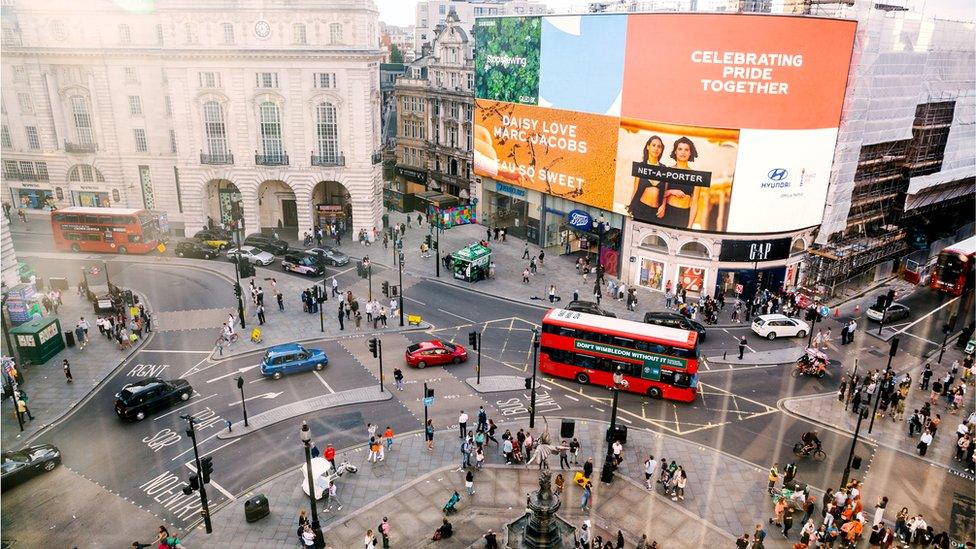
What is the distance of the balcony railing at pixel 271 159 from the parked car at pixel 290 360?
26561 millimetres

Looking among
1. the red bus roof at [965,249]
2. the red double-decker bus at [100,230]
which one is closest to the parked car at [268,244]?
the red double-decker bus at [100,230]

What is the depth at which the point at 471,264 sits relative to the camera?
51062mm

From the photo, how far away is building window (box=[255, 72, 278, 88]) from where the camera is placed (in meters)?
56.5

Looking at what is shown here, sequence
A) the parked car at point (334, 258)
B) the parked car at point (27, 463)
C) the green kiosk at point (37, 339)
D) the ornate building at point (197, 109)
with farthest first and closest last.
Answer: the ornate building at point (197, 109) → the parked car at point (334, 258) → the green kiosk at point (37, 339) → the parked car at point (27, 463)

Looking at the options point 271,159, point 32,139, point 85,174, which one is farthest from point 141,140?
point 271,159

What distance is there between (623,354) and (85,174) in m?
57.5

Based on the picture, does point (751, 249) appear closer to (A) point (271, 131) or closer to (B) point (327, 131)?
(B) point (327, 131)

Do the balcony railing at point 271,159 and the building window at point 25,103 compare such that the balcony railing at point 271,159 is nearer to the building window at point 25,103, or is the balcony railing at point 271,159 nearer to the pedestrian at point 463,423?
the building window at point 25,103

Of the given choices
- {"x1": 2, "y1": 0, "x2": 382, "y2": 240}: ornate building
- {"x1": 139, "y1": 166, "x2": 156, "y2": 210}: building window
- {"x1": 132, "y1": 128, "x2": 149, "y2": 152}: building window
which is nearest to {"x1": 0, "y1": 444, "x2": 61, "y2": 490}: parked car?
{"x1": 2, "y1": 0, "x2": 382, "y2": 240}: ornate building

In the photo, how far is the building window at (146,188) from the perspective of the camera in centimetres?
6444

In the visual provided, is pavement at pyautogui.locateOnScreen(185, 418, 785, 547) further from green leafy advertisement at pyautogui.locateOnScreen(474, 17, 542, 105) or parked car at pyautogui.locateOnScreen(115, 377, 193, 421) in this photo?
green leafy advertisement at pyautogui.locateOnScreen(474, 17, 542, 105)

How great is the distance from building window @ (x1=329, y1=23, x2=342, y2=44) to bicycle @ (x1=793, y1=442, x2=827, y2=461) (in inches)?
1809

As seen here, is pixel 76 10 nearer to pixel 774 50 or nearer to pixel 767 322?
pixel 774 50

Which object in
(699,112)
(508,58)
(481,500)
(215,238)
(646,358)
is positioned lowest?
(481,500)
